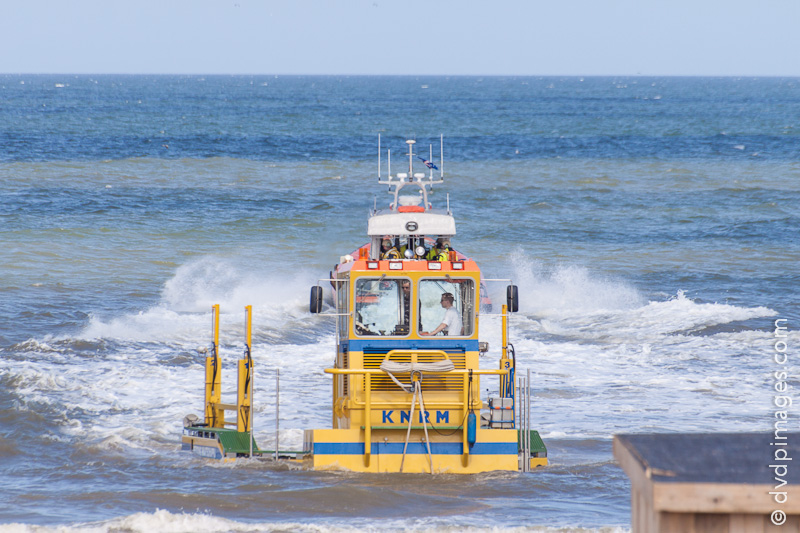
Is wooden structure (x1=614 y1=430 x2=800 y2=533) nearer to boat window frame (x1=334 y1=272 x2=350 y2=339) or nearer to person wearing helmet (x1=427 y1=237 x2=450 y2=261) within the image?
boat window frame (x1=334 y1=272 x2=350 y2=339)

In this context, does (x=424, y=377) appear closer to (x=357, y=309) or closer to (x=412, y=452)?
(x=412, y=452)

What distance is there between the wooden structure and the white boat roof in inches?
338

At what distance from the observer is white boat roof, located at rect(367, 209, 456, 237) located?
12.5m

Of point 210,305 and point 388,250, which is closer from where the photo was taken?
point 388,250

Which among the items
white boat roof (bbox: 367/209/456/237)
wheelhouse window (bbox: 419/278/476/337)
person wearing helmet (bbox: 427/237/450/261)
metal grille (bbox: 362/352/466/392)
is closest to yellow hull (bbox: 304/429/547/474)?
metal grille (bbox: 362/352/466/392)

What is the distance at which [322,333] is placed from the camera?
68.7ft

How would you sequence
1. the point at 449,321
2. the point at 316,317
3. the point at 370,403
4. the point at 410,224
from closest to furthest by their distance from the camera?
the point at 370,403
the point at 449,321
the point at 410,224
the point at 316,317

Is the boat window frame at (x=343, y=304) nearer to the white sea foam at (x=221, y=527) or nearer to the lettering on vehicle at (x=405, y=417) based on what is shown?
the lettering on vehicle at (x=405, y=417)

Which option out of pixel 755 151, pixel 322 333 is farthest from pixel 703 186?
pixel 322 333

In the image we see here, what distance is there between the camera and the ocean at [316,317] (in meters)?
11.1

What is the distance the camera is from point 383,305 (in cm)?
1128

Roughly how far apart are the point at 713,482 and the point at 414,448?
7757 millimetres

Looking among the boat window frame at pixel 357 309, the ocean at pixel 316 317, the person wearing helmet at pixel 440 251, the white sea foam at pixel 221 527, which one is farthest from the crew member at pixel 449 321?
the white sea foam at pixel 221 527

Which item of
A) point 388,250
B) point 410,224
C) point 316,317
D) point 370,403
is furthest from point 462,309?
point 316,317
